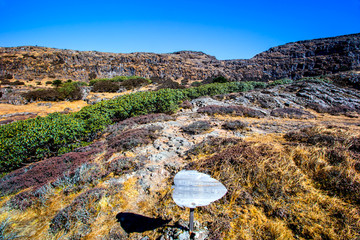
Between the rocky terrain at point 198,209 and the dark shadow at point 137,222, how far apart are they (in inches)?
0.7

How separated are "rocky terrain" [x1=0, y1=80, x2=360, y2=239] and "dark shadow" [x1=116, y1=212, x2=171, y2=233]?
17 mm

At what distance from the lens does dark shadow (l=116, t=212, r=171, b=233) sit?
2.58m

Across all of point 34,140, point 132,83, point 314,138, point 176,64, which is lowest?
point 34,140

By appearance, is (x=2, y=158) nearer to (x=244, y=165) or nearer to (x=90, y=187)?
(x=90, y=187)

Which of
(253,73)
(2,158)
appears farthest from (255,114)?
(253,73)

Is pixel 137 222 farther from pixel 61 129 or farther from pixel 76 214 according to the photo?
pixel 61 129

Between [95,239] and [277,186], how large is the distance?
331 centimetres

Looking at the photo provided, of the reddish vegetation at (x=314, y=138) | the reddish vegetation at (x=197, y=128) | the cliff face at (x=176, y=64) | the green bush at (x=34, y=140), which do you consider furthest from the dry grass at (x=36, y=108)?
the cliff face at (x=176, y=64)

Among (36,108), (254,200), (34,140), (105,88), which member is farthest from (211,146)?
(105,88)

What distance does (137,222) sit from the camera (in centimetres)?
269

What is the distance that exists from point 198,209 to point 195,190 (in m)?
1.00

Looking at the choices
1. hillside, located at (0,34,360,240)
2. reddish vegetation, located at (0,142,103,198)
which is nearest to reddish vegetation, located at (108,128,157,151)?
hillside, located at (0,34,360,240)

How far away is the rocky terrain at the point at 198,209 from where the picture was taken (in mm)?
2514

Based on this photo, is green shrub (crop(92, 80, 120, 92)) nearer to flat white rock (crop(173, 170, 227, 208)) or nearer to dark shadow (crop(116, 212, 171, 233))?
dark shadow (crop(116, 212, 171, 233))
